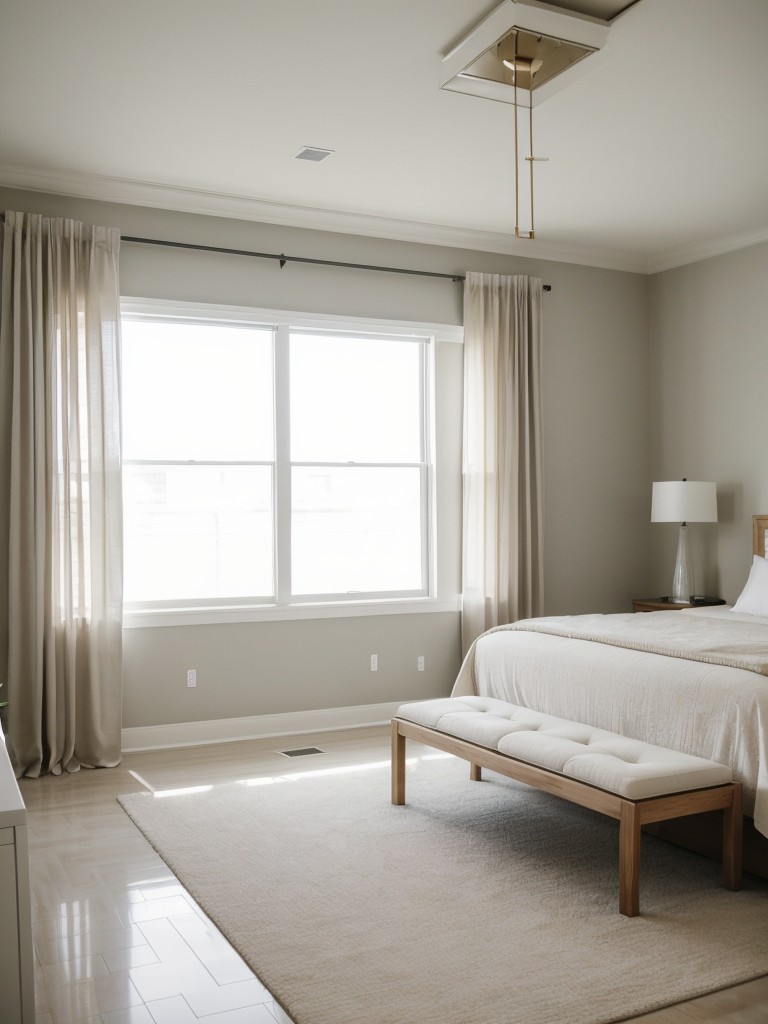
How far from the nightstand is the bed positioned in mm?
963

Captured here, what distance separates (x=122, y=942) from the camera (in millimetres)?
2830

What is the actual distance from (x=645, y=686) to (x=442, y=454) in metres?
2.77

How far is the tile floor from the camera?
2.42 metres

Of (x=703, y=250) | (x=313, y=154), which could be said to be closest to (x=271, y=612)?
(x=313, y=154)

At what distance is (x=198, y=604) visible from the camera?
539cm

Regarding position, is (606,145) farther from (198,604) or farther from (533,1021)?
(533,1021)

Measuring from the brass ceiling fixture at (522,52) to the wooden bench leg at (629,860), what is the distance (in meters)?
2.02

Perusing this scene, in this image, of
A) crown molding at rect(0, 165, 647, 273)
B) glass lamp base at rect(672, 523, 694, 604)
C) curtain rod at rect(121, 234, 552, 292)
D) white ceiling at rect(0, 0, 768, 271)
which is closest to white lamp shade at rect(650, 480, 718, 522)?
glass lamp base at rect(672, 523, 694, 604)

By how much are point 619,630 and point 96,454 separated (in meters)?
2.79

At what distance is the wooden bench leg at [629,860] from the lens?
2.88 m

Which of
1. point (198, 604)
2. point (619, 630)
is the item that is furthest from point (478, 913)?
point (198, 604)

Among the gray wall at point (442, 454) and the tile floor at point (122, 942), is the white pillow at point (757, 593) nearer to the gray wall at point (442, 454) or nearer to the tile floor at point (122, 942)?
the gray wall at point (442, 454)

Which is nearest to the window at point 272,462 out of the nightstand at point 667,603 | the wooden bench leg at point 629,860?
the nightstand at point 667,603

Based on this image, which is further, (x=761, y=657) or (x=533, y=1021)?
(x=761, y=657)
